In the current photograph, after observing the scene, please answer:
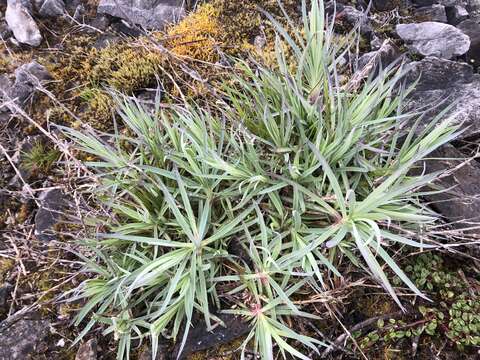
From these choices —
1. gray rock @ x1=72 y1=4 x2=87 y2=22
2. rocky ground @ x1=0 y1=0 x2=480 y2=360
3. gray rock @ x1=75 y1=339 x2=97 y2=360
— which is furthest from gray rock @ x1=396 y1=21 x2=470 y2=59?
gray rock @ x1=75 y1=339 x2=97 y2=360

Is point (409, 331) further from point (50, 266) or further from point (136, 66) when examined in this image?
point (136, 66)

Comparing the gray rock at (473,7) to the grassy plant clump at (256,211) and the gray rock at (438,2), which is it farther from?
the grassy plant clump at (256,211)

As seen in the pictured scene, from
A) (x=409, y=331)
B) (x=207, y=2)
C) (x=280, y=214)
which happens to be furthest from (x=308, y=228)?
(x=207, y=2)

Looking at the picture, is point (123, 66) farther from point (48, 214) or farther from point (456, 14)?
point (456, 14)

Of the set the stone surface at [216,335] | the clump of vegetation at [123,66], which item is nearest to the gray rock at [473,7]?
the clump of vegetation at [123,66]

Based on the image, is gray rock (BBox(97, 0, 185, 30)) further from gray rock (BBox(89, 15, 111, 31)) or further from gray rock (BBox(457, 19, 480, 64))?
gray rock (BBox(457, 19, 480, 64))
